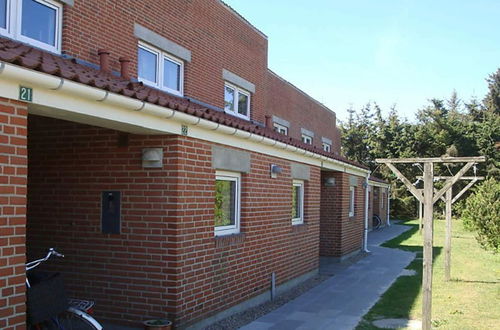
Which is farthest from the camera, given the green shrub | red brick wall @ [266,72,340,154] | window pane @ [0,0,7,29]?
red brick wall @ [266,72,340,154]

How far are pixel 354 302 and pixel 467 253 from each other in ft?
32.7

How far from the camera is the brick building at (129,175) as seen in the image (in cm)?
426

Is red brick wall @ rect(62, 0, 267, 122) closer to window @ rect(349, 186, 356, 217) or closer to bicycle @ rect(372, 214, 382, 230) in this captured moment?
window @ rect(349, 186, 356, 217)

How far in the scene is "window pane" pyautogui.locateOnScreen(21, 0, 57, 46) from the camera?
702 centimetres

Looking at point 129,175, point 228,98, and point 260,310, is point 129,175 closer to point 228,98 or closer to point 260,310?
point 260,310

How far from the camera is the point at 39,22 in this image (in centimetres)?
728

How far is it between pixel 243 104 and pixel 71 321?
9417 millimetres

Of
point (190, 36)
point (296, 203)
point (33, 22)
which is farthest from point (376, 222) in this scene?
point (33, 22)

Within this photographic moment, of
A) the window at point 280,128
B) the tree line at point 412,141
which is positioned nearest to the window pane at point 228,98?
the window at point 280,128

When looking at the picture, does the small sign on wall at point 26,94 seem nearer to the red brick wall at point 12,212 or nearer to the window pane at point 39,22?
the red brick wall at point 12,212

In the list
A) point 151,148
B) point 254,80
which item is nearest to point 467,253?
point 254,80

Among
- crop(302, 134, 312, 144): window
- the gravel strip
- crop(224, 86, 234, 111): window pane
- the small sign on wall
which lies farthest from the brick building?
crop(302, 134, 312, 144): window

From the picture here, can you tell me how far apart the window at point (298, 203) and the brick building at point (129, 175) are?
2.58 feet

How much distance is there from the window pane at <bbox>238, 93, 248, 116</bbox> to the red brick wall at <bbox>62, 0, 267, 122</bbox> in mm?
252
